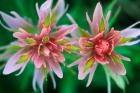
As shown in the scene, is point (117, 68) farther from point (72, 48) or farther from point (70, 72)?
point (70, 72)

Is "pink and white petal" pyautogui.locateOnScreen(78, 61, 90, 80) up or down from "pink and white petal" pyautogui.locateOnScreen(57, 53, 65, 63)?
down

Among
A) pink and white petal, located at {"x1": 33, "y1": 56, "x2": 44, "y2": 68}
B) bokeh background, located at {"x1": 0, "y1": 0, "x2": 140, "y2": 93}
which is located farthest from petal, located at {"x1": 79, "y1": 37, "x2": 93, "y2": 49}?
bokeh background, located at {"x1": 0, "y1": 0, "x2": 140, "y2": 93}

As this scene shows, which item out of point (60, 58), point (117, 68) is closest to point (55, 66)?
point (60, 58)

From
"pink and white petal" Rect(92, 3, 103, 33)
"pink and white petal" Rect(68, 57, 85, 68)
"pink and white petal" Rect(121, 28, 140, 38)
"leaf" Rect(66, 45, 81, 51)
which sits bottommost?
"pink and white petal" Rect(68, 57, 85, 68)

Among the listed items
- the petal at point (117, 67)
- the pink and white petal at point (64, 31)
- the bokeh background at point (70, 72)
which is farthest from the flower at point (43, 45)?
the bokeh background at point (70, 72)

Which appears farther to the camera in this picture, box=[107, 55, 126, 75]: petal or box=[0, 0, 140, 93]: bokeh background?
box=[0, 0, 140, 93]: bokeh background

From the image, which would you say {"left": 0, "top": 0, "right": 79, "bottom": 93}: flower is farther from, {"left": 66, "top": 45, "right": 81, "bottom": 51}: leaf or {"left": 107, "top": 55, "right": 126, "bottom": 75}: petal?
{"left": 107, "top": 55, "right": 126, "bottom": 75}: petal

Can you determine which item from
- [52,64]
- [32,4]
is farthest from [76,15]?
[52,64]
